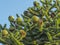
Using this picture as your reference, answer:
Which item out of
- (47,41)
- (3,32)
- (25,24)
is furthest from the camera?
(25,24)

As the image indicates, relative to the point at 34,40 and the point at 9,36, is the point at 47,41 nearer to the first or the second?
the point at 34,40

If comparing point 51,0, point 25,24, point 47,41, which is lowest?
point 47,41

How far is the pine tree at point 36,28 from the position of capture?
877cm

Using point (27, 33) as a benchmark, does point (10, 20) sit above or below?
above

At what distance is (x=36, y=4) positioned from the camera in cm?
1044

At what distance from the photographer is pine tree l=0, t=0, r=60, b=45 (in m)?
8.77

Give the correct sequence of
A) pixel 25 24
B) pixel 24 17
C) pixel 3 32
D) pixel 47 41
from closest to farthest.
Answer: pixel 3 32 → pixel 47 41 → pixel 25 24 → pixel 24 17

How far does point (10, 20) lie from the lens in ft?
34.2

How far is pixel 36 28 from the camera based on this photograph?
30.8 ft

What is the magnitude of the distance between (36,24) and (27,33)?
0.60 m

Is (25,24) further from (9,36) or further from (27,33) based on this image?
(9,36)

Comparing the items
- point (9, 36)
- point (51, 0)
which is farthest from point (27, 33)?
point (51, 0)

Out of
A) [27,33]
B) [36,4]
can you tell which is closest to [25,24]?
[27,33]

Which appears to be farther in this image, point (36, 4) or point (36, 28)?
point (36, 4)
